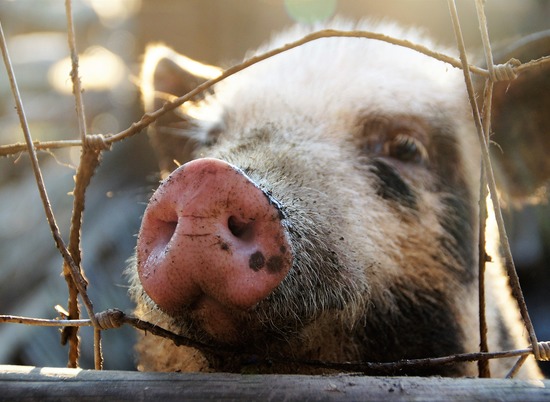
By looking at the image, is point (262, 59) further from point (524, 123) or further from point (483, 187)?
point (524, 123)

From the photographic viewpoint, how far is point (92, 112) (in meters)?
7.56

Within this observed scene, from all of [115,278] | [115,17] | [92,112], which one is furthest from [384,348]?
[115,17]

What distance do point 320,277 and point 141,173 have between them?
4.38m

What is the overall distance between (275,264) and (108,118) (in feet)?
22.1

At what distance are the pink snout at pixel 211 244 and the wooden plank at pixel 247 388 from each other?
0.28m

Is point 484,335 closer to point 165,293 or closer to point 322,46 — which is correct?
point 165,293

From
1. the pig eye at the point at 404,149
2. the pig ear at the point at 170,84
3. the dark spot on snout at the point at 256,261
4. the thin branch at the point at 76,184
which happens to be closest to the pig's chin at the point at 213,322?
the dark spot on snout at the point at 256,261

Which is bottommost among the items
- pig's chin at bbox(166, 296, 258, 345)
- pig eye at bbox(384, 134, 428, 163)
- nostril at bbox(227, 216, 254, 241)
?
pig's chin at bbox(166, 296, 258, 345)

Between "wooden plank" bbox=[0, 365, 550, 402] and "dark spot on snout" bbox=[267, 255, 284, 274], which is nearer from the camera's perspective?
"wooden plank" bbox=[0, 365, 550, 402]

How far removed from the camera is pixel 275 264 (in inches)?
53.1

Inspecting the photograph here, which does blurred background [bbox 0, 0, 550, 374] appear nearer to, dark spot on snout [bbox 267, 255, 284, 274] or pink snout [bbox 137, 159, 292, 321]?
pink snout [bbox 137, 159, 292, 321]

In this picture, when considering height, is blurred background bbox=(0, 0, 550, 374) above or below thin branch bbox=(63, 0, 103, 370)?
above

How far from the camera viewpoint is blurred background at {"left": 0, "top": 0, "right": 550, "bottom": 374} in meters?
4.38

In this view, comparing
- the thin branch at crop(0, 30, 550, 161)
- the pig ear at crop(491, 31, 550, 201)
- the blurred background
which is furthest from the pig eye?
the thin branch at crop(0, 30, 550, 161)
